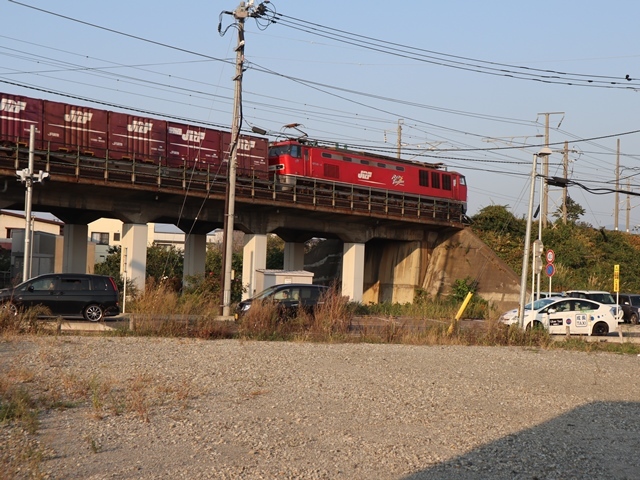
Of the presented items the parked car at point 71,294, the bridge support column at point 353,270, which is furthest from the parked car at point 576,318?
the bridge support column at point 353,270

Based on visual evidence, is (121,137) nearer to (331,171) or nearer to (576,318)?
(331,171)

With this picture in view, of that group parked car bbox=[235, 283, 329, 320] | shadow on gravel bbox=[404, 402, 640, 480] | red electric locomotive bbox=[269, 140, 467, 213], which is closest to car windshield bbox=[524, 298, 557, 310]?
parked car bbox=[235, 283, 329, 320]

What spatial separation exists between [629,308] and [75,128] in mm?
28600

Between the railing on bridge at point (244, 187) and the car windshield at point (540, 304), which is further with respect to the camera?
the railing on bridge at point (244, 187)

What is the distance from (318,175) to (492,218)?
1660 cm

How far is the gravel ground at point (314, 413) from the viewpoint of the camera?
9.11 meters

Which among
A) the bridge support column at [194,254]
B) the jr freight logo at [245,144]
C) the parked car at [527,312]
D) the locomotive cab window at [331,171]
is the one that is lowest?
the parked car at [527,312]

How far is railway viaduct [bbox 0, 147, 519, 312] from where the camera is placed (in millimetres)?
35312

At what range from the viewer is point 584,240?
5994 centimetres

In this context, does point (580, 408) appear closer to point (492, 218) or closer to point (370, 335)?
point (370, 335)

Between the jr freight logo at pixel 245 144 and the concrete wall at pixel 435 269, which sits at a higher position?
the jr freight logo at pixel 245 144

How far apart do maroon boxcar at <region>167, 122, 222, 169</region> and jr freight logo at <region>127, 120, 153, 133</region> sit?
1091mm

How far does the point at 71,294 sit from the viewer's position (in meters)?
25.3

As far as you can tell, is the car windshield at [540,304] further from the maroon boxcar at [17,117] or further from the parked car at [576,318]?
the maroon boxcar at [17,117]
